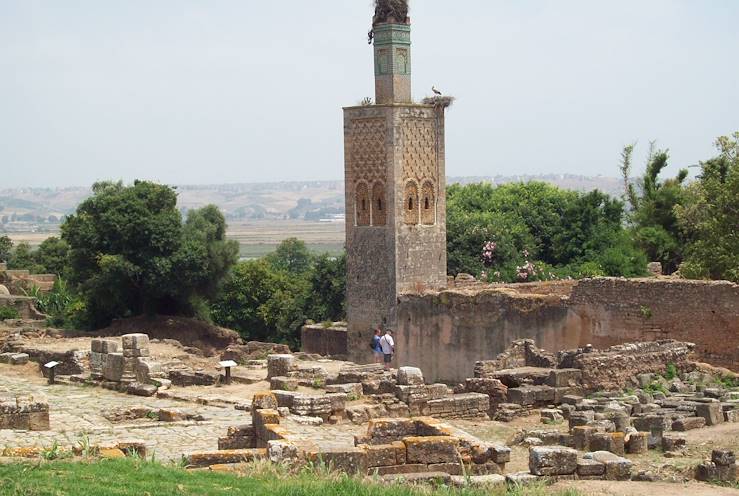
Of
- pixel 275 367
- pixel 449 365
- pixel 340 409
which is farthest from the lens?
pixel 449 365

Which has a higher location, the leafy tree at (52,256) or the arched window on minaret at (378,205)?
the arched window on minaret at (378,205)

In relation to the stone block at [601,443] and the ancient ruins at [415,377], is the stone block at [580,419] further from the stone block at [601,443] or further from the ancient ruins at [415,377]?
the stone block at [601,443]

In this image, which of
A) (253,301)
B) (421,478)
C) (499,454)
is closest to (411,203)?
(253,301)

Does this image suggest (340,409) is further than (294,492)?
Yes

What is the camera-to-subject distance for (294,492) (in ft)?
41.0

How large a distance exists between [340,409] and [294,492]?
6919mm

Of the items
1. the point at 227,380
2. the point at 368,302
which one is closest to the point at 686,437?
the point at 227,380

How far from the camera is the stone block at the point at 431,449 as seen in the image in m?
14.6

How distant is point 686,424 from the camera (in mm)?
18281

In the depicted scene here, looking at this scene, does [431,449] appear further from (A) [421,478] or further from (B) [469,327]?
(B) [469,327]

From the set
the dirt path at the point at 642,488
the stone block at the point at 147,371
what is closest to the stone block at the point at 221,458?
the dirt path at the point at 642,488

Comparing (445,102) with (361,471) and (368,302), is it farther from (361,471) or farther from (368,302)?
(361,471)

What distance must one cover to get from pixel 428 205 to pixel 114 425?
17013mm

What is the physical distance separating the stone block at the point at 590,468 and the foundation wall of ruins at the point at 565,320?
11.0 metres
